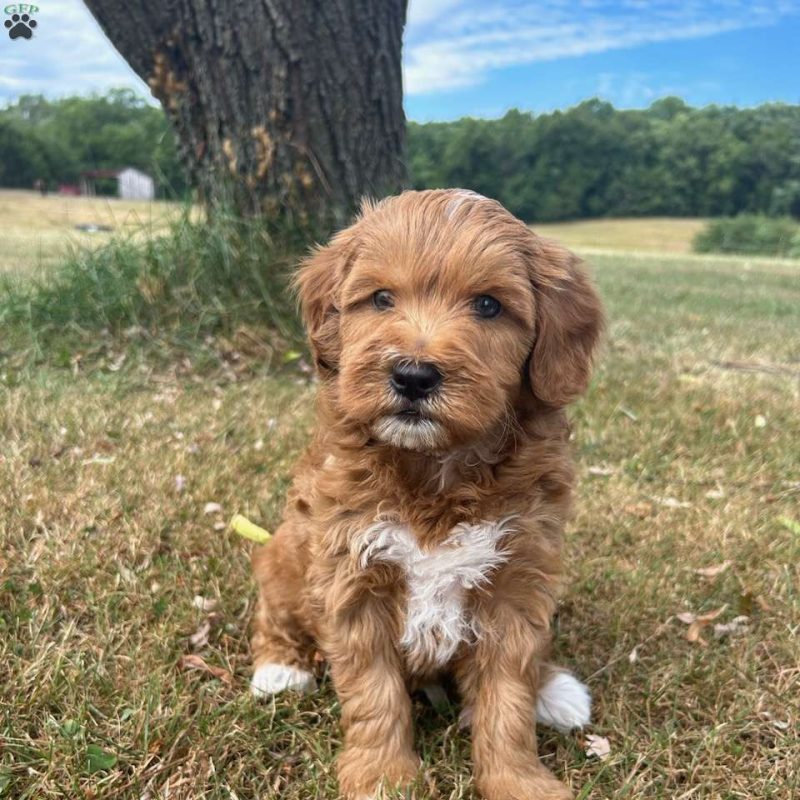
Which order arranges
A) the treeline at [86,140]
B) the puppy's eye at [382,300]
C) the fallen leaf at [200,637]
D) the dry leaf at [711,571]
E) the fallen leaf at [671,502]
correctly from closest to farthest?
the puppy's eye at [382,300] → the fallen leaf at [200,637] → the dry leaf at [711,571] → the fallen leaf at [671,502] → the treeline at [86,140]

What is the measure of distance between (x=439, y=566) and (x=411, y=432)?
1.61 ft

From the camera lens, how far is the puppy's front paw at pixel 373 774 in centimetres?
242

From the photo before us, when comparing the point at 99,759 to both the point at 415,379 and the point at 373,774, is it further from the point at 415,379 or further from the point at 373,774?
the point at 415,379

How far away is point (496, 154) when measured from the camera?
3831 centimetres

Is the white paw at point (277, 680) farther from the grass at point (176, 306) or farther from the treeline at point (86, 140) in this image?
the treeline at point (86, 140)

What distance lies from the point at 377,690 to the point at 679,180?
5098 centimetres

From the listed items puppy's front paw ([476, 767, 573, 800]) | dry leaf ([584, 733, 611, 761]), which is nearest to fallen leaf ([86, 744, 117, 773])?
puppy's front paw ([476, 767, 573, 800])

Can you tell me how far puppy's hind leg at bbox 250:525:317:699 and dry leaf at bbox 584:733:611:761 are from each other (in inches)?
41.0

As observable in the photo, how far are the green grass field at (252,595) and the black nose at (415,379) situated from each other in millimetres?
1286

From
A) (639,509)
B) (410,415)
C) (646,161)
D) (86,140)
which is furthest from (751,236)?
(410,415)

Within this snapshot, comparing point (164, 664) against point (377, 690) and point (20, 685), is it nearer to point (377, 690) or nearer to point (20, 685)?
point (20, 685)

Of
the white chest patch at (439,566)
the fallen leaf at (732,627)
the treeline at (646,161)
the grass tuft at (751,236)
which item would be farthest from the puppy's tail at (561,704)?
the grass tuft at (751,236)

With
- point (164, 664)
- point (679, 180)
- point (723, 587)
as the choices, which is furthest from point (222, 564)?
point (679, 180)

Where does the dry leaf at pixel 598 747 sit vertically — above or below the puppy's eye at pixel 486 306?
below
